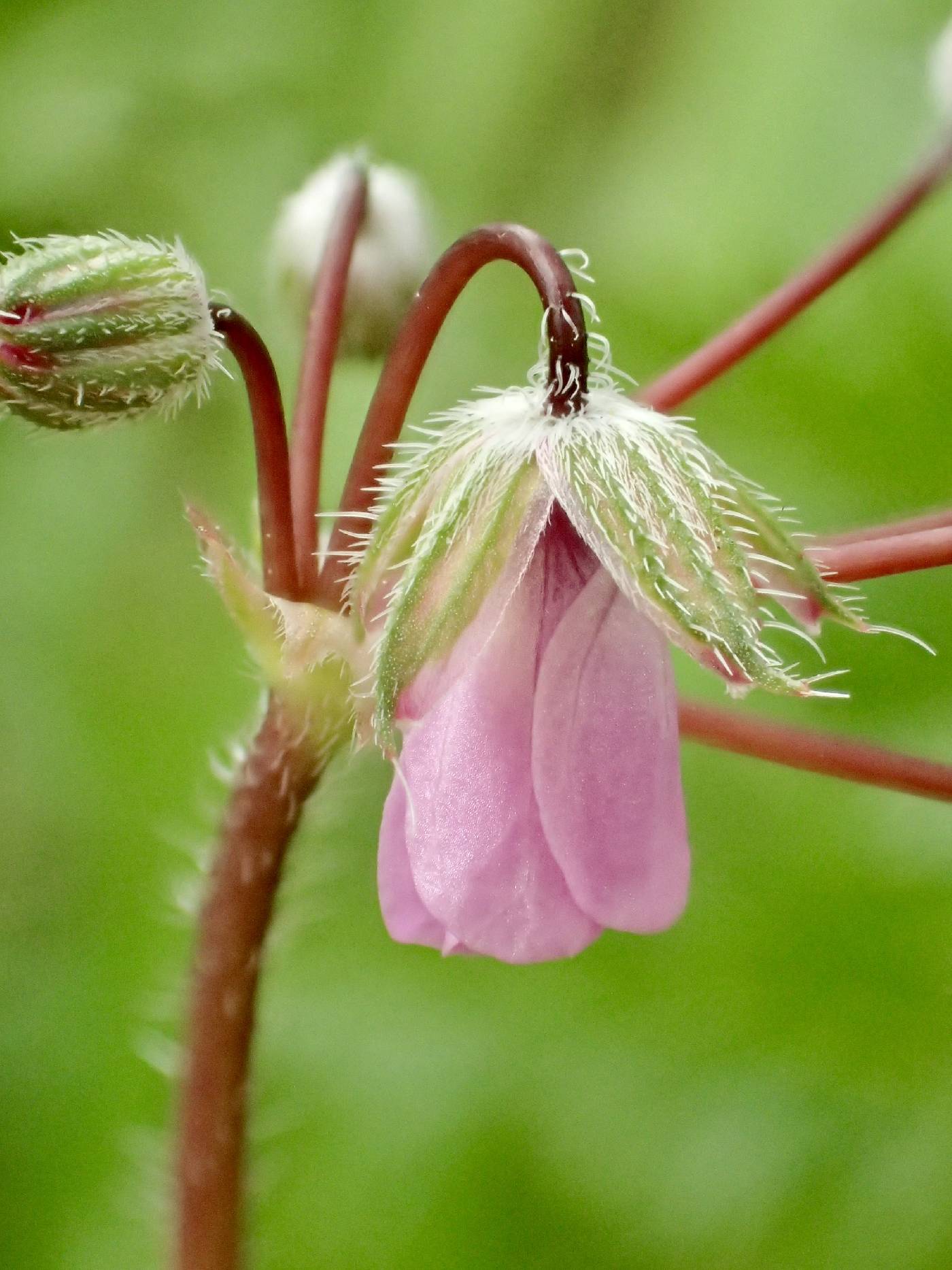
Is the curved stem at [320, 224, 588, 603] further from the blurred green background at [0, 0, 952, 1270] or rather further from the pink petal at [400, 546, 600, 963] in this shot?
the blurred green background at [0, 0, 952, 1270]

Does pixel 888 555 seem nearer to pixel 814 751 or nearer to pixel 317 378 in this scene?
pixel 814 751

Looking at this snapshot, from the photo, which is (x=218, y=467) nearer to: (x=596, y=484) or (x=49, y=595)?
(x=49, y=595)

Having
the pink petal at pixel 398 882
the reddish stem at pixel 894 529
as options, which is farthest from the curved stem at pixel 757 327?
the pink petal at pixel 398 882

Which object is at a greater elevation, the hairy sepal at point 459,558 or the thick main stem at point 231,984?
the hairy sepal at point 459,558

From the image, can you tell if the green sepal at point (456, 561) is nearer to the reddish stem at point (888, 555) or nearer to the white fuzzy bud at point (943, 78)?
the reddish stem at point (888, 555)

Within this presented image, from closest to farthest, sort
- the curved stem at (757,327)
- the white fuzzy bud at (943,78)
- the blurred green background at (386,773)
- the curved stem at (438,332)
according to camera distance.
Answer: the curved stem at (438,332) < the curved stem at (757,327) < the white fuzzy bud at (943,78) < the blurred green background at (386,773)

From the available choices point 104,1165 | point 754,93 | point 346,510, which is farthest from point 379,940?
point 754,93

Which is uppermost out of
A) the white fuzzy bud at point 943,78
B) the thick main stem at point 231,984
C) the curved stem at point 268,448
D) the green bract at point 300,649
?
the white fuzzy bud at point 943,78

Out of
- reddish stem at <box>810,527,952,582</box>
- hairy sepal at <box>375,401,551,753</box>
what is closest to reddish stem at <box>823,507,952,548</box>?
reddish stem at <box>810,527,952,582</box>
